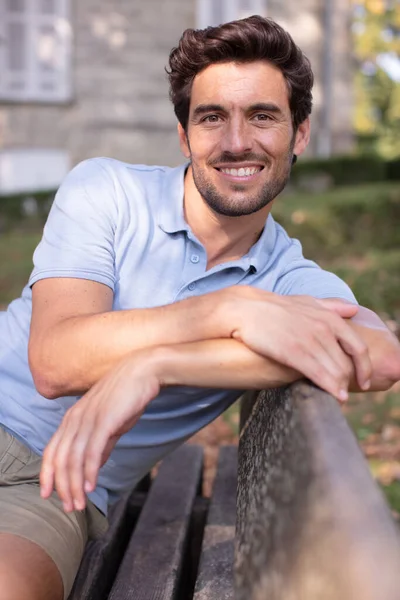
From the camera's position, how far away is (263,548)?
4.22 feet

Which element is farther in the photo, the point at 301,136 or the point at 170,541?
the point at 301,136

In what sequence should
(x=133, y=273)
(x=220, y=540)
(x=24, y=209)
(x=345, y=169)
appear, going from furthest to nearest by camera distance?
(x=345, y=169) < (x=24, y=209) < (x=220, y=540) < (x=133, y=273)

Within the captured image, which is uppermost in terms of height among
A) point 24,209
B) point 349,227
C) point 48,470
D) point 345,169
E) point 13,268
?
point 48,470

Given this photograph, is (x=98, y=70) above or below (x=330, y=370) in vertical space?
below

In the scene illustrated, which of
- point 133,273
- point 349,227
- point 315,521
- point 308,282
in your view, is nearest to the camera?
point 315,521

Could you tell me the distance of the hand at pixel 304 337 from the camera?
1.64 metres

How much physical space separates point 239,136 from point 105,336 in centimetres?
75

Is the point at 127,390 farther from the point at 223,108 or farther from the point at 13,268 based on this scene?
the point at 13,268

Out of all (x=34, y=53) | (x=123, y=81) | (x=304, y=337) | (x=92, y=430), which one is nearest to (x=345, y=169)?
(x=123, y=81)

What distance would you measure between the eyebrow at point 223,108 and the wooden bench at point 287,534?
80 centimetres

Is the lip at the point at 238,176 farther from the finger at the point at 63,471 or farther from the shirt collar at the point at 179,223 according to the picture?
the finger at the point at 63,471

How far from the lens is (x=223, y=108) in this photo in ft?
7.63

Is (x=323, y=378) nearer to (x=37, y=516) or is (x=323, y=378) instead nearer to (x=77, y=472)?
(x=77, y=472)

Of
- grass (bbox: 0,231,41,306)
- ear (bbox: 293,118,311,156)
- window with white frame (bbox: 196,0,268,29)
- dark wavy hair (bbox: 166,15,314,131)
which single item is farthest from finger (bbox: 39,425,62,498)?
window with white frame (bbox: 196,0,268,29)
